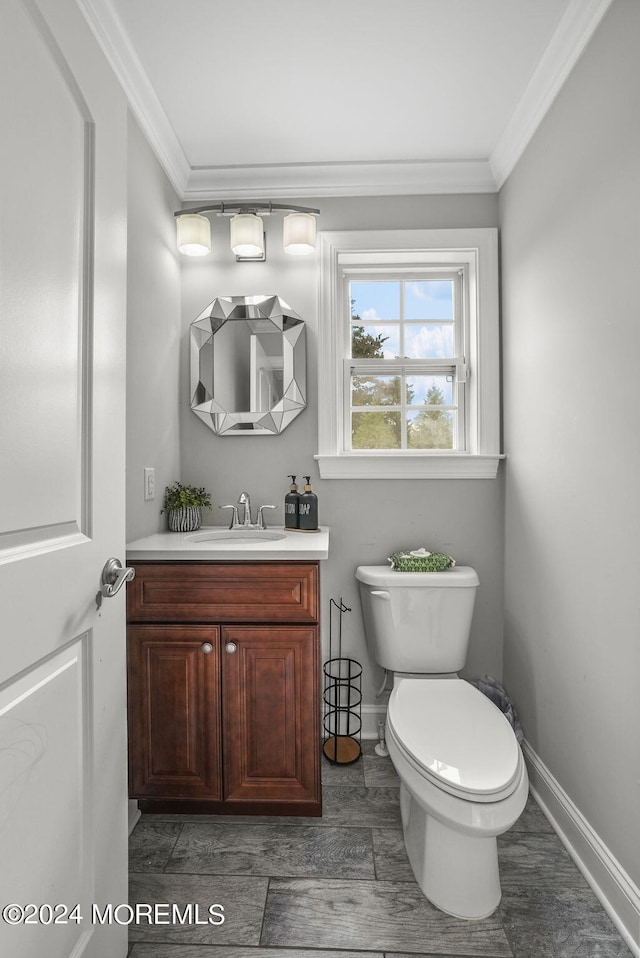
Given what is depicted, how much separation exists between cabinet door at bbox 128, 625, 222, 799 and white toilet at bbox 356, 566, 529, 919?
57 centimetres

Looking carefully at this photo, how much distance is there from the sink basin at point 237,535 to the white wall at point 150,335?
0.18m

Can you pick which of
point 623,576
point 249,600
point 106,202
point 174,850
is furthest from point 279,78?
point 174,850

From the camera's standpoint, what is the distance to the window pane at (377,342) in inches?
95.0

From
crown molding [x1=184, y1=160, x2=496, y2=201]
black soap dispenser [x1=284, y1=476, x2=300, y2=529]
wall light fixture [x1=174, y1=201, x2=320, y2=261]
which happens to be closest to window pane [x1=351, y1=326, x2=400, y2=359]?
wall light fixture [x1=174, y1=201, x2=320, y2=261]

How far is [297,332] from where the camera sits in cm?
229

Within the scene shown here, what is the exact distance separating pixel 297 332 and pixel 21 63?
1.53 meters

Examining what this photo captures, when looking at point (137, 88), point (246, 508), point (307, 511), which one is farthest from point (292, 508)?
point (137, 88)

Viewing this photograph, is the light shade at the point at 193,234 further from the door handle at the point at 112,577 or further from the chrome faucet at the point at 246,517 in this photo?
the door handle at the point at 112,577

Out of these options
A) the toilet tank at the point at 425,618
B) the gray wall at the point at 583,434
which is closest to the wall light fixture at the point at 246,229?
the gray wall at the point at 583,434

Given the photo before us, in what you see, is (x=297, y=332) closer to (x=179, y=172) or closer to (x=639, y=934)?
(x=179, y=172)

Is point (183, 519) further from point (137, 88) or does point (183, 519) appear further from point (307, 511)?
point (137, 88)

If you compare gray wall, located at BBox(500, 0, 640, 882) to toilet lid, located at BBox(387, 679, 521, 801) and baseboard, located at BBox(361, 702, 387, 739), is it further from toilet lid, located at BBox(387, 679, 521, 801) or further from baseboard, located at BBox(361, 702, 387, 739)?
baseboard, located at BBox(361, 702, 387, 739)

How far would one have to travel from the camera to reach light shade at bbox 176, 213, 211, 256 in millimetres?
2164

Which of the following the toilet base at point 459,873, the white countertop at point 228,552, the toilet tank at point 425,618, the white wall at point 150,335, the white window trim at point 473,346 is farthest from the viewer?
the white window trim at point 473,346
